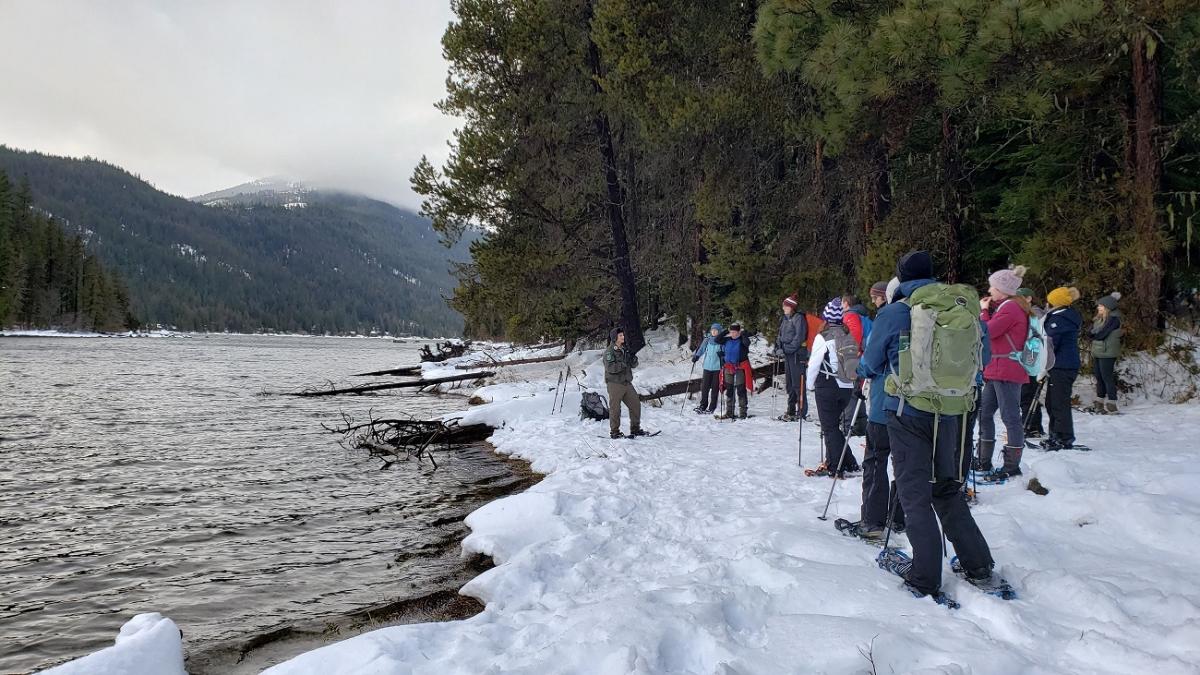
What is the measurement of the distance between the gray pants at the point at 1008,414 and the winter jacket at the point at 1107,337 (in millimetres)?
4598

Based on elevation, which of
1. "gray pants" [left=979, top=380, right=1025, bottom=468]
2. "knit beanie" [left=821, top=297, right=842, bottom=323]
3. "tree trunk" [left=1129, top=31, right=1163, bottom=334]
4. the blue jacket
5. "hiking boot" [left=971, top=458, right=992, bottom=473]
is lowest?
"hiking boot" [left=971, top=458, right=992, bottom=473]

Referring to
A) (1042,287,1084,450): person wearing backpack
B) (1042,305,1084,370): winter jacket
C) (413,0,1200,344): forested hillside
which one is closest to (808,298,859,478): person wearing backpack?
(1042,287,1084,450): person wearing backpack

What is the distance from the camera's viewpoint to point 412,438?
504 inches

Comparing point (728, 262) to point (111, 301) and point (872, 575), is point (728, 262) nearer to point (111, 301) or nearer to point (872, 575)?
point (872, 575)

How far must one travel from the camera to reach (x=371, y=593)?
18.2 feet

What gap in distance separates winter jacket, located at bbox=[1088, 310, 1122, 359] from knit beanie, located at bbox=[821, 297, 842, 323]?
20.3ft

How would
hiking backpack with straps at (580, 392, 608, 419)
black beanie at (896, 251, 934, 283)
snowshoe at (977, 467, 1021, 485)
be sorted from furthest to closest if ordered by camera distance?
hiking backpack with straps at (580, 392, 608, 419) < snowshoe at (977, 467, 1021, 485) < black beanie at (896, 251, 934, 283)

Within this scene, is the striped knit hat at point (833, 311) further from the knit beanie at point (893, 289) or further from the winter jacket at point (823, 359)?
the knit beanie at point (893, 289)

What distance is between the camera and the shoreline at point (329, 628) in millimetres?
4391

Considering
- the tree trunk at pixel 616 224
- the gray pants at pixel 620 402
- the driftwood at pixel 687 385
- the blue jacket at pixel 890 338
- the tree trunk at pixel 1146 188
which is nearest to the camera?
the blue jacket at pixel 890 338

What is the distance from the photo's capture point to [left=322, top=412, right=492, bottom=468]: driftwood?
40.0ft

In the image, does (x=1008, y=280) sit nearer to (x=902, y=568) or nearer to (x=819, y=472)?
(x=819, y=472)

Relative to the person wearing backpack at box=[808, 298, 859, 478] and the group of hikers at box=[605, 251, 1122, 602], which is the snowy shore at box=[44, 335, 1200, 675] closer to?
the group of hikers at box=[605, 251, 1122, 602]

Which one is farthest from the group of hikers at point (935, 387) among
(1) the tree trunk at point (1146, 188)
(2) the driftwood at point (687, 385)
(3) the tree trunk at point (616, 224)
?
(3) the tree trunk at point (616, 224)
